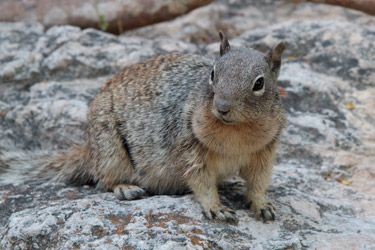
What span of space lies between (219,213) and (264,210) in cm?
39

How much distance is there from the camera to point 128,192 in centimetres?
445

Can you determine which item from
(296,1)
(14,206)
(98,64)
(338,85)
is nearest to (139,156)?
(14,206)

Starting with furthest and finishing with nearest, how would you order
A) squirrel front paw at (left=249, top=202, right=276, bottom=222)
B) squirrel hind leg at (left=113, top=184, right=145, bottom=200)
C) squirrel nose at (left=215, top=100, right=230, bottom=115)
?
squirrel hind leg at (left=113, top=184, right=145, bottom=200), squirrel front paw at (left=249, top=202, right=276, bottom=222), squirrel nose at (left=215, top=100, right=230, bottom=115)

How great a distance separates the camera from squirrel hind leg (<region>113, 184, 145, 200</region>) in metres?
4.42

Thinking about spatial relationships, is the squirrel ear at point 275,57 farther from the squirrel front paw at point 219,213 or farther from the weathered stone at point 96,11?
the weathered stone at point 96,11

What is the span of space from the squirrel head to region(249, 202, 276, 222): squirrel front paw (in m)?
0.77

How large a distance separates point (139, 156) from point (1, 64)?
2840 millimetres

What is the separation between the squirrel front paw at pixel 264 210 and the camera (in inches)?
157

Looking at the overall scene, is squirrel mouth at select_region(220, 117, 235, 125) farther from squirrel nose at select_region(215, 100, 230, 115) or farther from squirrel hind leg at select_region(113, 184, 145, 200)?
squirrel hind leg at select_region(113, 184, 145, 200)

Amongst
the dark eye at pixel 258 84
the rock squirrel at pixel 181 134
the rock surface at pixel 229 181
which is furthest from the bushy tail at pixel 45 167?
the dark eye at pixel 258 84

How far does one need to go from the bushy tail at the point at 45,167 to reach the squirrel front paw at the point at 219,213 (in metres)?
1.54

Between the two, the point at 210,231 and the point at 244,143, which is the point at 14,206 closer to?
the point at 210,231

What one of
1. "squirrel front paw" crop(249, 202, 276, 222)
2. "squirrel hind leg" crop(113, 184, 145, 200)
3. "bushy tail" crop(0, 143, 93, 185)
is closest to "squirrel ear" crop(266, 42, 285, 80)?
"squirrel front paw" crop(249, 202, 276, 222)

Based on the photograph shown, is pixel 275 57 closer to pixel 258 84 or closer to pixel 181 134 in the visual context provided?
pixel 258 84
